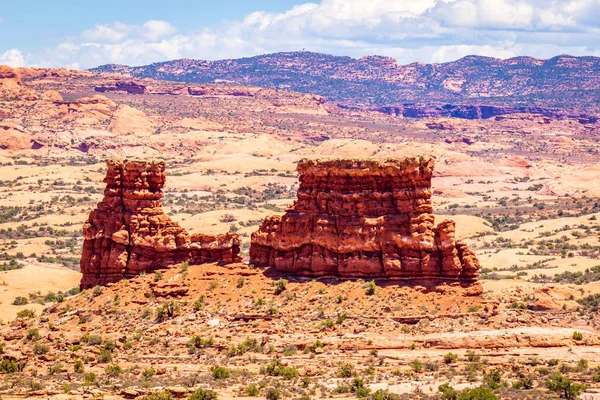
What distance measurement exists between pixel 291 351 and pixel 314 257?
5300 millimetres

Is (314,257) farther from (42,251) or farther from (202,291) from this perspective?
(42,251)

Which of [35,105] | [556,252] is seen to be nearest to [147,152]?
[35,105]

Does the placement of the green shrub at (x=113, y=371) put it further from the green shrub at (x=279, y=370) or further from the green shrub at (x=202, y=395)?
the green shrub at (x=202, y=395)

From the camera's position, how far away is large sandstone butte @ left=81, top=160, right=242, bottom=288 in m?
43.8

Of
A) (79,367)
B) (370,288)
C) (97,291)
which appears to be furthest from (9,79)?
(79,367)

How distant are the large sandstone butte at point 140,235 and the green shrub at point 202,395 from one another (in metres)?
12.8

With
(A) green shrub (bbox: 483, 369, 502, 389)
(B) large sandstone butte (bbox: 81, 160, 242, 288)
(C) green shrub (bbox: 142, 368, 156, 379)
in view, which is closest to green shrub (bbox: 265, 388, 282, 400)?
(C) green shrub (bbox: 142, 368, 156, 379)

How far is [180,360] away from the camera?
37188mm

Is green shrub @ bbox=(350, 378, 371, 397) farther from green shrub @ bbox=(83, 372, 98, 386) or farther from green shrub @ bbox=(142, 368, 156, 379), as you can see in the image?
green shrub @ bbox=(83, 372, 98, 386)

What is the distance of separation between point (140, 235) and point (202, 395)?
559 inches

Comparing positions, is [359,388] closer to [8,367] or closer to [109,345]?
[109,345]

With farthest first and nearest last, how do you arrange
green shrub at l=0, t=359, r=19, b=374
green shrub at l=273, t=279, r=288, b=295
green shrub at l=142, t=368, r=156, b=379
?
green shrub at l=273, t=279, r=288, b=295 < green shrub at l=0, t=359, r=19, b=374 < green shrub at l=142, t=368, r=156, b=379

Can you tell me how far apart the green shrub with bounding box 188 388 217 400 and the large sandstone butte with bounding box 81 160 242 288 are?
12754 mm

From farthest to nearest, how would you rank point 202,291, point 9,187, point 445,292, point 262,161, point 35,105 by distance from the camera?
point 35,105 < point 262,161 < point 9,187 < point 202,291 < point 445,292
